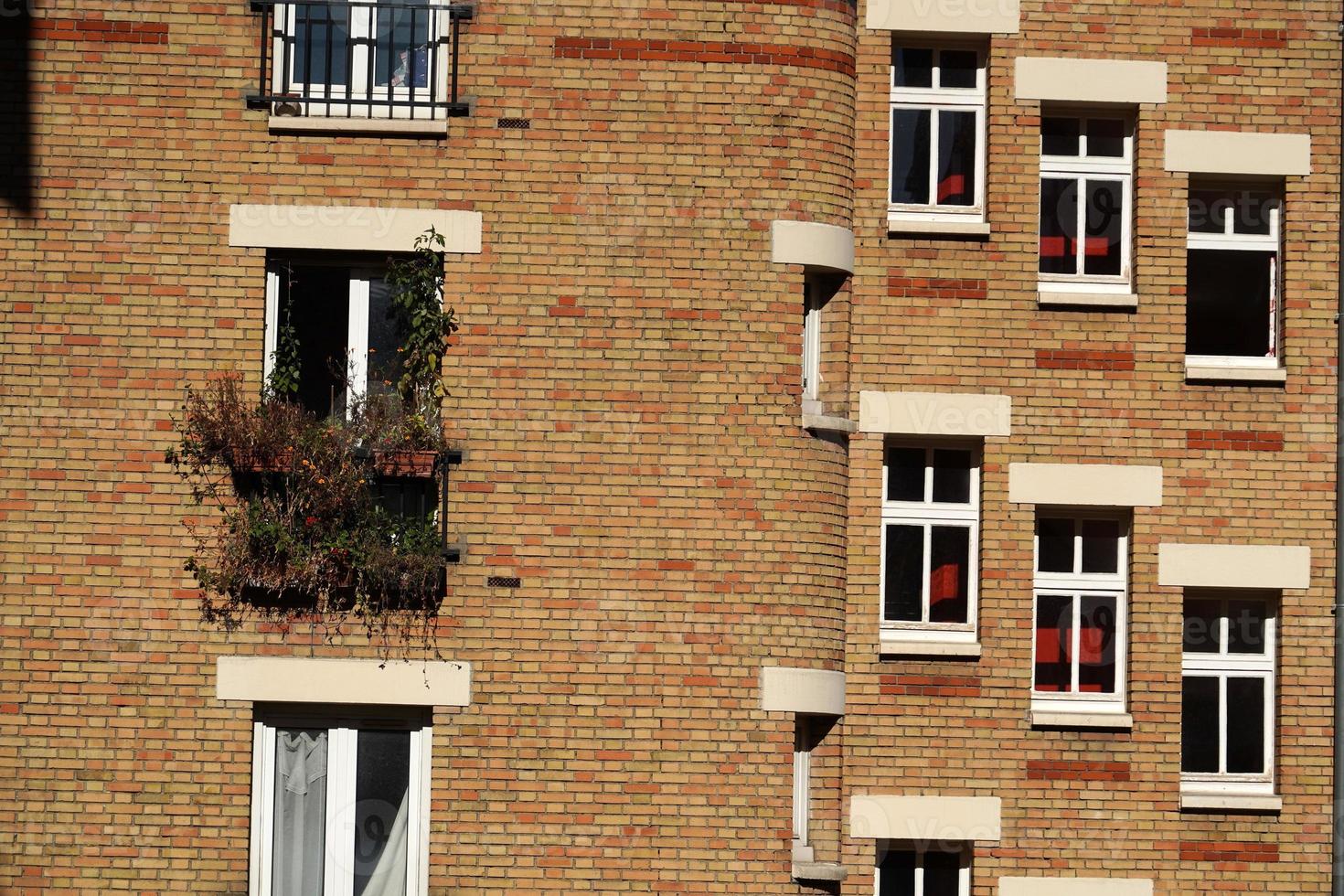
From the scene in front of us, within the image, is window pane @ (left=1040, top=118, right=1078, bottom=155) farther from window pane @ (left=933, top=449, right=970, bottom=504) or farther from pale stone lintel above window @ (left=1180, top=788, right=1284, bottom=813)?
pale stone lintel above window @ (left=1180, top=788, right=1284, bottom=813)

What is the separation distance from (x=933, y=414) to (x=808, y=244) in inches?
71.2

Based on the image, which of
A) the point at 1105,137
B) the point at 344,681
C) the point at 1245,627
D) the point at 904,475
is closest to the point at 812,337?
the point at 904,475

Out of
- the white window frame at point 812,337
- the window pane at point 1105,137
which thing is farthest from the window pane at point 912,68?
the white window frame at point 812,337

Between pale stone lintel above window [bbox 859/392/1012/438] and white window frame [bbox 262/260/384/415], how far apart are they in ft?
13.3

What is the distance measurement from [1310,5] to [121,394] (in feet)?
34.0

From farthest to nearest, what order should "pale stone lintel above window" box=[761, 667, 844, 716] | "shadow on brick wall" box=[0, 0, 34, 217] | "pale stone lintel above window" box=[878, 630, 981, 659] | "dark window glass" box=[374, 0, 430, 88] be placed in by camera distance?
"pale stone lintel above window" box=[878, 630, 981, 659] < "dark window glass" box=[374, 0, 430, 88] < "shadow on brick wall" box=[0, 0, 34, 217] < "pale stone lintel above window" box=[761, 667, 844, 716]

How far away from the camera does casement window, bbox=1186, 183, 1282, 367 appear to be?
14.5 meters

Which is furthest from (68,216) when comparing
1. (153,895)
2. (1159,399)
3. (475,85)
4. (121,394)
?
(1159,399)

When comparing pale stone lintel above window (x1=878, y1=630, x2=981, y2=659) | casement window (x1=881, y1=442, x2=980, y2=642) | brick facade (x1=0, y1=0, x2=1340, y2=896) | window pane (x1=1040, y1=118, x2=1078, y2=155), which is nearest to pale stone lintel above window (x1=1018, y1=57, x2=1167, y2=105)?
brick facade (x1=0, y1=0, x2=1340, y2=896)

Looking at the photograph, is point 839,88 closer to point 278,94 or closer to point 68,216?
point 278,94

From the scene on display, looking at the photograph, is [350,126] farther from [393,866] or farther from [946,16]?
[393,866]

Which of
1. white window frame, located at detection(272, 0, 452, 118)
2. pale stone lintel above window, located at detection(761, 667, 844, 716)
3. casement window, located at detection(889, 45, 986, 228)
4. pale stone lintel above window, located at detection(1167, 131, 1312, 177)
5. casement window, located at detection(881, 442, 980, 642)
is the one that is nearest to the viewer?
pale stone lintel above window, located at detection(761, 667, 844, 716)

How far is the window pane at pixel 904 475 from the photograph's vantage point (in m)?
14.2

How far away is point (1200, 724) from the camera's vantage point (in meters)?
14.1
